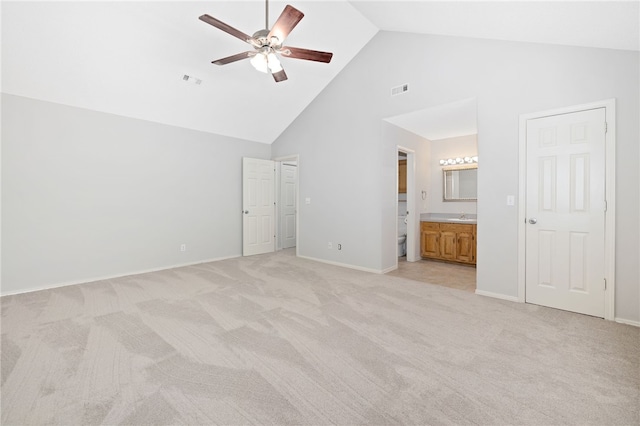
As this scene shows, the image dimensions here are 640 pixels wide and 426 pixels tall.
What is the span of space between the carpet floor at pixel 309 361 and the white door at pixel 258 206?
106 inches

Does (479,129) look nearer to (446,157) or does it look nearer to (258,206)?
(446,157)

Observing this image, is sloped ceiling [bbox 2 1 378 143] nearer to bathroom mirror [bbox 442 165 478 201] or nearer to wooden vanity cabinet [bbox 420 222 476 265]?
bathroom mirror [bbox 442 165 478 201]

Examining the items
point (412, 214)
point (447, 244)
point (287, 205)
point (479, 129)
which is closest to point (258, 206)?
point (287, 205)

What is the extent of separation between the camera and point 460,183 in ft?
19.3

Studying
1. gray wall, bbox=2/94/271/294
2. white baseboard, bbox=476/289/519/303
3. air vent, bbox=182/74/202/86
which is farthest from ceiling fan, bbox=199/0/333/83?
white baseboard, bbox=476/289/519/303

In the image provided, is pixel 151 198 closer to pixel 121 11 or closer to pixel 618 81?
pixel 121 11

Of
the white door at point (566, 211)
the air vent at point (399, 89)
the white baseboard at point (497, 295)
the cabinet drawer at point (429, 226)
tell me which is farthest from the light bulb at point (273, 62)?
the cabinet drawer at point (429, 226)

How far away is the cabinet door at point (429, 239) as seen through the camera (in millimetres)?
5691

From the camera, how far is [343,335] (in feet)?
8.50

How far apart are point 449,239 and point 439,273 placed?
3.22 feet

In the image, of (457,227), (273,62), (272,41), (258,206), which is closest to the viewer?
(272,41)

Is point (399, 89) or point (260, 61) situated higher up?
point (399, 89)

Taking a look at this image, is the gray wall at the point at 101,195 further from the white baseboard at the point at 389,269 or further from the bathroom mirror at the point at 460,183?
the bathroom mirror at the point at 460,183

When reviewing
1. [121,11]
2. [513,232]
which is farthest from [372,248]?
[121,11]
